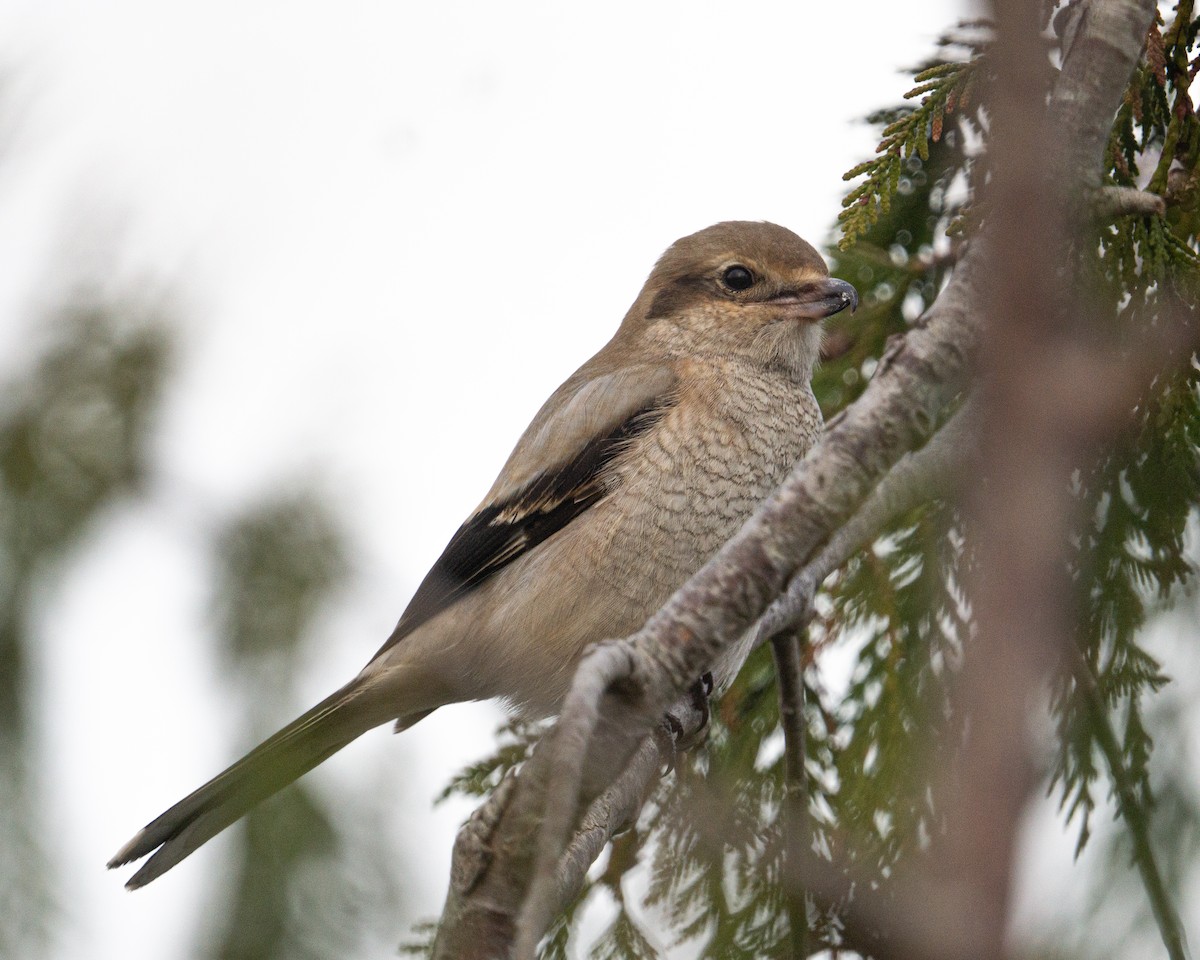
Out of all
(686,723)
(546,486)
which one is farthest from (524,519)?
(686,723)

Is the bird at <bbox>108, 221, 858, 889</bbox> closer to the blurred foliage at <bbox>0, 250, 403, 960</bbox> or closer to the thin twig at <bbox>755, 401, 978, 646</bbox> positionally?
the thin twig at <bbox>755, 401, 978, 646</bbox>

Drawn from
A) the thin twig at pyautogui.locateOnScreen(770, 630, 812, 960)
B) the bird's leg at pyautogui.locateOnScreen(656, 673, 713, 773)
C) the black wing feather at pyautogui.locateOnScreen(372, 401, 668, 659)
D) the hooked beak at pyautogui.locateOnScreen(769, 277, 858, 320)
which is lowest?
the bird's leg at pyautogui.locateOnScreen(656, 673, 713, 773)

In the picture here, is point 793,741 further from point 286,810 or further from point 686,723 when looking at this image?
point 286,810

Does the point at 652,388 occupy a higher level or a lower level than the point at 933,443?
higher

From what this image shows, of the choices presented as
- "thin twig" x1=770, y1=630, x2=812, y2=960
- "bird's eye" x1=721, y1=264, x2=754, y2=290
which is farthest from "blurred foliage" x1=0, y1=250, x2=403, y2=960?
"bird's eye" x1=721, y1=264, x2=754, y2=290

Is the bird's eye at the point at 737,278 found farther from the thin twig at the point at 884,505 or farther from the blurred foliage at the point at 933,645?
the thin twig at the point at 884,505

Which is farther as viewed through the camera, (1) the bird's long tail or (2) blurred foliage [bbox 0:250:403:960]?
(1) the bird's long tail

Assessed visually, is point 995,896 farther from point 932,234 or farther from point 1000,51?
point 932,234

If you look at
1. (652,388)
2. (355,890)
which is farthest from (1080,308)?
(355,890)
